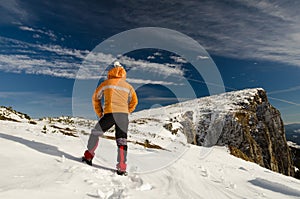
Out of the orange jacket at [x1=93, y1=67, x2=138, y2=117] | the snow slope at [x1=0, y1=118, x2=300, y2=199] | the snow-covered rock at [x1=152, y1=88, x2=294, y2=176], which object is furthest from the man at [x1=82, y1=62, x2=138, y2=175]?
the snow-covered rock at [x1=152, y1=88, x2=294, y2=176]

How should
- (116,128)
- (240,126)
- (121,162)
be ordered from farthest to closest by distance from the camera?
(240,126) → (116,128) → (121,162)

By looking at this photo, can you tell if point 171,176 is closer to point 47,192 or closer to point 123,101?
point 123,101

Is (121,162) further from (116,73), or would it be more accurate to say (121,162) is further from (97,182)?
(116,73)

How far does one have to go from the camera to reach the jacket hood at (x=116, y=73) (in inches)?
251

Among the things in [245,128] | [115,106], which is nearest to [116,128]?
[115,106]

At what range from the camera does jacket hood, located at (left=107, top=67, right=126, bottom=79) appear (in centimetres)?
637

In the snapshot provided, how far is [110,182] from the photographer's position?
4.56 metres

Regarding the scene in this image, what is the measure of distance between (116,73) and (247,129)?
4560 centimetres

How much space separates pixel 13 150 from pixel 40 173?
1838mm

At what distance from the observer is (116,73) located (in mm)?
6359

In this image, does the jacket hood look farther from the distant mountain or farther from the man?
the distant mountain

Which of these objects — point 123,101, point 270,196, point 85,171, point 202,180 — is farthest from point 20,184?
point 270,196

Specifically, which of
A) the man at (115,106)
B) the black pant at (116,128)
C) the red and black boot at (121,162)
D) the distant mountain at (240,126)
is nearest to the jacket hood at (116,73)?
the man at (115,106)

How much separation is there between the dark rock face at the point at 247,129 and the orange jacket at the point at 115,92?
1325 inches
